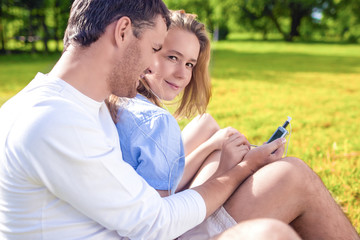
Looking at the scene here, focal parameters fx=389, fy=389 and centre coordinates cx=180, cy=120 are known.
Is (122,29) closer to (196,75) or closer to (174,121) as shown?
(174,121)

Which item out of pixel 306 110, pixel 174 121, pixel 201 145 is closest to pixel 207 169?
pixel 201 145

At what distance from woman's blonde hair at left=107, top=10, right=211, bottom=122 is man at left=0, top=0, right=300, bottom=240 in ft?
3.52

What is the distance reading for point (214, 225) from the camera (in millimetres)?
1854

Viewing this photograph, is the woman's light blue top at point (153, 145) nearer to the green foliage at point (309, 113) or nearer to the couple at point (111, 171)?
the couple at point (111, 171)

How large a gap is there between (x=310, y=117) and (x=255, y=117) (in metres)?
1.00

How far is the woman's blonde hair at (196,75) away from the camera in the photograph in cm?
278

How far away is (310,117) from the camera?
6.57 metres

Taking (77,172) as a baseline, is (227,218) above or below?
below

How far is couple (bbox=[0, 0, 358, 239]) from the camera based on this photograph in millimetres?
1311

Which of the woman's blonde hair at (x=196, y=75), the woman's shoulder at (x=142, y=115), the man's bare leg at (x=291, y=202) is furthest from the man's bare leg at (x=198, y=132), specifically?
the man's bare leg at (x=291, y=202)

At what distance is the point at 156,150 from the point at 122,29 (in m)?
0.59

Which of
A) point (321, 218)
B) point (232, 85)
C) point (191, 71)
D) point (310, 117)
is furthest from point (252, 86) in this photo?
point (321, 218)

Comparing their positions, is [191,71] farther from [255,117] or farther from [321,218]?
[255,117]

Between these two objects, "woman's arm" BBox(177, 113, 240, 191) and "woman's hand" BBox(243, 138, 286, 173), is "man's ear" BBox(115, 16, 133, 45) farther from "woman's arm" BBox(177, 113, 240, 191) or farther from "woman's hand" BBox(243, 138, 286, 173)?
"woman's arm" BBox(177, 113, 240, 191)
